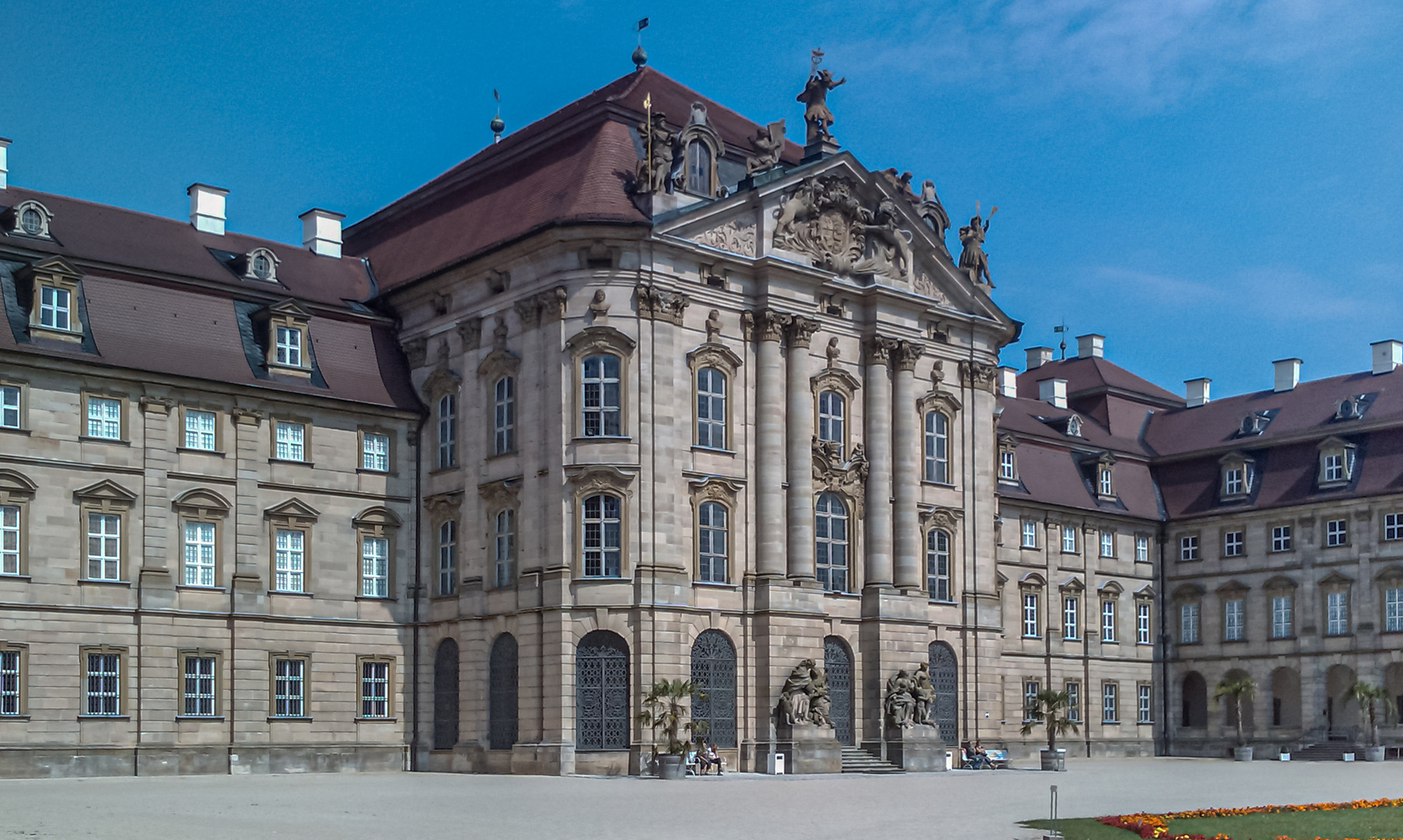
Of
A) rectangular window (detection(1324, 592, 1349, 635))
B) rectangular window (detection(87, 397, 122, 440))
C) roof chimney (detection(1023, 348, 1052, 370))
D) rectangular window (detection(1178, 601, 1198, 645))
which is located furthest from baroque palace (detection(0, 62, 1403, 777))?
roof chimney (detection(1023, 348, 1052, 370))

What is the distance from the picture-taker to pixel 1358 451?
256 feet

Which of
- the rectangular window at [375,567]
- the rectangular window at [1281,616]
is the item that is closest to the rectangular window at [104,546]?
the rectangular window at [375,567]

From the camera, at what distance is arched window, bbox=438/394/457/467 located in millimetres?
55719

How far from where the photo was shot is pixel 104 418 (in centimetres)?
4959

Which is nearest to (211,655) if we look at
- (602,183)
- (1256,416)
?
(602,183)

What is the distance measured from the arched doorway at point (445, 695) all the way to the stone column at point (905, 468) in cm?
1495

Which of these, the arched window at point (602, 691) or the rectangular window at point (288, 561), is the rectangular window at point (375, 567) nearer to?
the rectangular window at point (288, 561)

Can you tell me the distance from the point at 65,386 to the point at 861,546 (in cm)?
2532

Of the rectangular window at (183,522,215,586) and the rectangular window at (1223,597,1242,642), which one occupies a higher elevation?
the rectangular window at (183,522,215,586)

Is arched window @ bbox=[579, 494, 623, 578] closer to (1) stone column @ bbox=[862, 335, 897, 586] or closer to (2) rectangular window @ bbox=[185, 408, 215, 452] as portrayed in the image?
(1) stone column @ bbox=[862, 335, 897, 586]

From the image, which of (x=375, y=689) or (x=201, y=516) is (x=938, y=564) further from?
(x=201, y=516)

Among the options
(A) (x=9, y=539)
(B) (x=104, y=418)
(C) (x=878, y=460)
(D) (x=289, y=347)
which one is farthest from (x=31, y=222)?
(C) (x=878, y=460)

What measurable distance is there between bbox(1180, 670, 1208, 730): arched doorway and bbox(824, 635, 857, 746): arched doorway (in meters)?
33.8

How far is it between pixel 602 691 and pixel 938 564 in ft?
49.2
